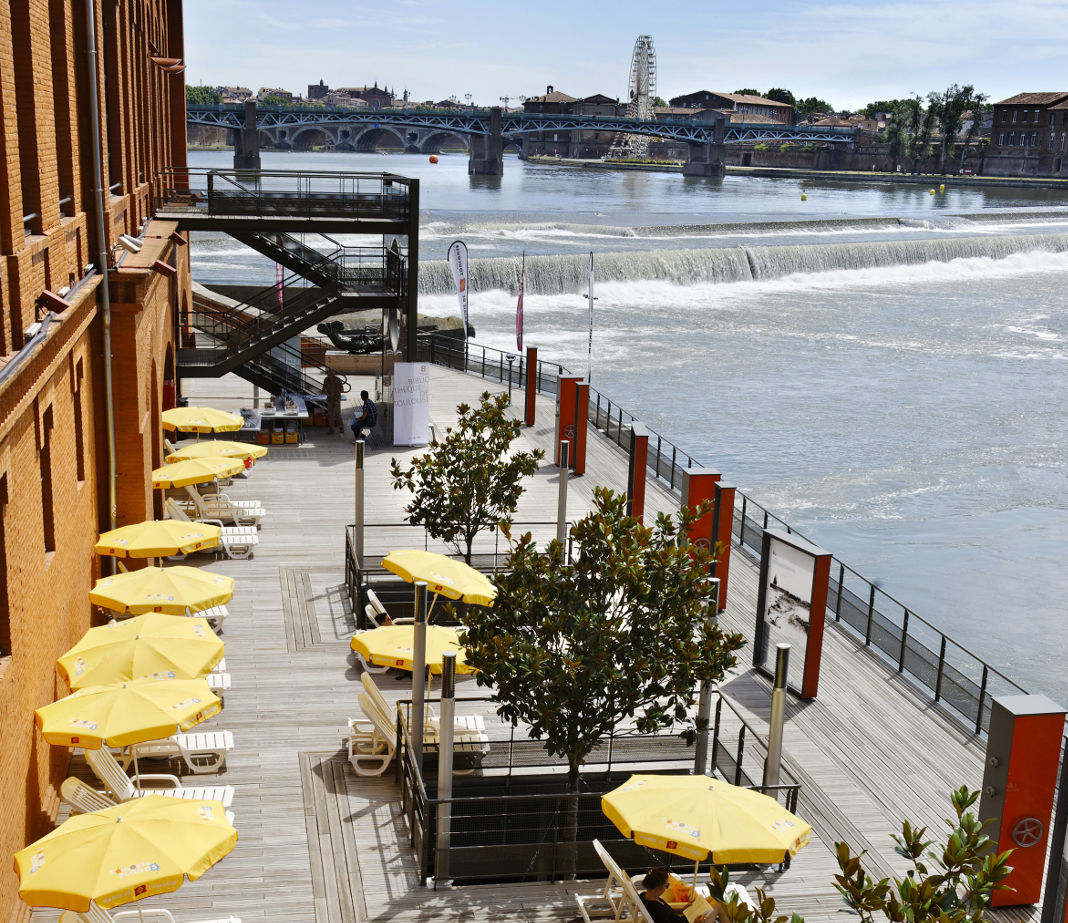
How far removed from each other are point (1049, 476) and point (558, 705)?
30770mm

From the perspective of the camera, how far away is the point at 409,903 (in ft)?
33.8

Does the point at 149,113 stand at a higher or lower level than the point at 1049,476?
higher

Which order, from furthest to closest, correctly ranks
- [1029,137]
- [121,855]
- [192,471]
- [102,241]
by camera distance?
[1029,137] → [192,471] → [102,241] → [121,855]

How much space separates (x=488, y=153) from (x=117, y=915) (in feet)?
497

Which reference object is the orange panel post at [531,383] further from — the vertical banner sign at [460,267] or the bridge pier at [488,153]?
the bridge pier at [488,153]

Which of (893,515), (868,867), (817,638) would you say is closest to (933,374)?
(893,515)

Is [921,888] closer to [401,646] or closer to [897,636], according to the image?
[401,646]

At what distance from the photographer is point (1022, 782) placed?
34.9 feet

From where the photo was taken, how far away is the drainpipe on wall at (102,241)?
1424 centimetres

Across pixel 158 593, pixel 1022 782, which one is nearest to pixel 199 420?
pixel 158 593

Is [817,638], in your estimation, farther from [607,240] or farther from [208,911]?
[607,240]

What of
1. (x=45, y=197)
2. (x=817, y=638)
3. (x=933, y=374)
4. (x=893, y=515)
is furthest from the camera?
(x=933, y=374)

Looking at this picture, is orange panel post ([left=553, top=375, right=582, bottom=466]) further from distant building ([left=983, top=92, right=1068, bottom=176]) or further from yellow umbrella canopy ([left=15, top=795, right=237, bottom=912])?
distant building ([left=983, top=92, right=1068, bottom=176])

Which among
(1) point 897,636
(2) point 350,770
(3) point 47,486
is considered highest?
(3) point 47,486
